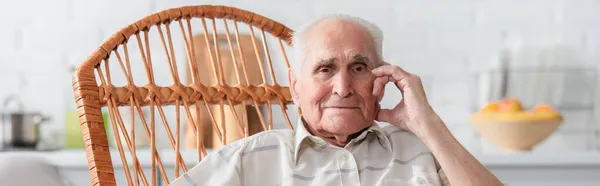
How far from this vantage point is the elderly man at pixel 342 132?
1.40m

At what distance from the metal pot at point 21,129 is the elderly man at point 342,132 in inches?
52.4

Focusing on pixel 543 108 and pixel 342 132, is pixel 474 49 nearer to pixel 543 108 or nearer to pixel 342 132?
pixel 543 108

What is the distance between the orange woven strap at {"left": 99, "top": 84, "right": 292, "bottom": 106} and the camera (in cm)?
151

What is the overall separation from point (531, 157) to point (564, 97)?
331 millimetres

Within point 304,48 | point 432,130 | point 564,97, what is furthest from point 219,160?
point 564,97

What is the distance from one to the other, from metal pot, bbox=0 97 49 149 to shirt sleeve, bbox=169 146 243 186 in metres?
1.33

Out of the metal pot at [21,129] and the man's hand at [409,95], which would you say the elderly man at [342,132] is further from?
the metal pot at [21,129]

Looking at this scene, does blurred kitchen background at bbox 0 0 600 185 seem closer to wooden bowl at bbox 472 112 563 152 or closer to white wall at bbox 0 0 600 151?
white wall at bbox 0 0 600 151

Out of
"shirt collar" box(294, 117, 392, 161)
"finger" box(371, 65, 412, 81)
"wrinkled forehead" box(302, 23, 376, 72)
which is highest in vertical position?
"wrinkled forehead" box(302, 23, 376, 72)

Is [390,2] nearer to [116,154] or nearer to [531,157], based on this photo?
[531,157]

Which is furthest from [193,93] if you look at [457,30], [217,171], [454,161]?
[457,30]

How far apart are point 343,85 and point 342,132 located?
0.09 metres

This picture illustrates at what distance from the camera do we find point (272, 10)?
2588 millimetres

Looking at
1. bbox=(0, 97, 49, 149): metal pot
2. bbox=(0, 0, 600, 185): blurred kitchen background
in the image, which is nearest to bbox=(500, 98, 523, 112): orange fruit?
bbox=(0, 0, 600, 185): blurred kitchen background
